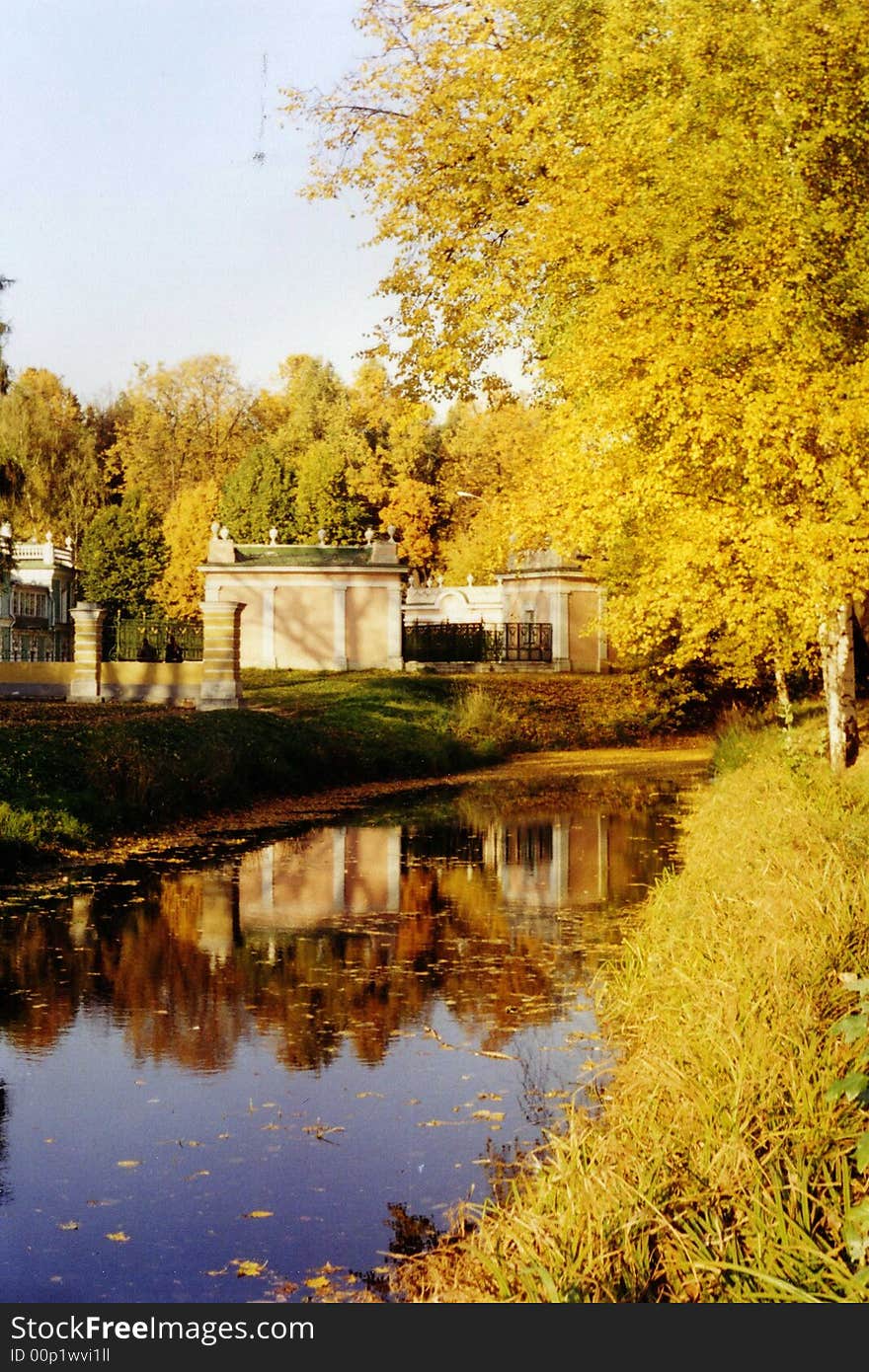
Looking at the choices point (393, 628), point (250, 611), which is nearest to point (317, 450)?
point (250, 611)

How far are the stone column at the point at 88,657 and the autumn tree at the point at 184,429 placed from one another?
124 ft

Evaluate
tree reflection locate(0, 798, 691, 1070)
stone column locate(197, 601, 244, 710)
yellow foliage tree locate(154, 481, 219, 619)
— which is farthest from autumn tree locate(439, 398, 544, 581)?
tree reflection locate(0, 798, 691, 1070)

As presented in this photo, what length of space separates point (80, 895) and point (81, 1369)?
410 inches

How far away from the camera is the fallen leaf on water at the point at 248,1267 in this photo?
221 inches

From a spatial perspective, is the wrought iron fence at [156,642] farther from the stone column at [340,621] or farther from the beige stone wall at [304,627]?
the stone column at [340,621]

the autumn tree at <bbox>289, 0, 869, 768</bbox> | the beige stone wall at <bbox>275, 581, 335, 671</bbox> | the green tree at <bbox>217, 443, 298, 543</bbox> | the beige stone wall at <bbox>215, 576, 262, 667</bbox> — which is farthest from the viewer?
the green tree at <bbox>217, 443, 298, 543</bbox>

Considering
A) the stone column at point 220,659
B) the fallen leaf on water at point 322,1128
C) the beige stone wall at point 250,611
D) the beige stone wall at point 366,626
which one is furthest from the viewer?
the beige stone wall at point 250,611

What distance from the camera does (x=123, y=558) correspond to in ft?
231

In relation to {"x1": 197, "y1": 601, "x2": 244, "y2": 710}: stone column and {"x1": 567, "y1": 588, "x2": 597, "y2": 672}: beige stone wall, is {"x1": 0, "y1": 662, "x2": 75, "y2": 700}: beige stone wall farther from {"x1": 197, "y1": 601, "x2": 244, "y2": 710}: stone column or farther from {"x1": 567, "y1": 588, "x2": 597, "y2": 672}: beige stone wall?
{"x1": 567, "y1": 588, "x2": 597, "y2": 672}: beige stone wall

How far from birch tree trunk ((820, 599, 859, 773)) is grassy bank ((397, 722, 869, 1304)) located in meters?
9.12

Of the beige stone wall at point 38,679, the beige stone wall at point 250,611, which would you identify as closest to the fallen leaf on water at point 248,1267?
the beige stone wall at point 38,679

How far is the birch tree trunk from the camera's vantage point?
18.8m

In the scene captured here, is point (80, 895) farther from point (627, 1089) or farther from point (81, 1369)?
point (81, 1369)

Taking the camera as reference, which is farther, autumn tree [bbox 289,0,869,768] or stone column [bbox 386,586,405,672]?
stone column [bbox 386,586,405,672]
